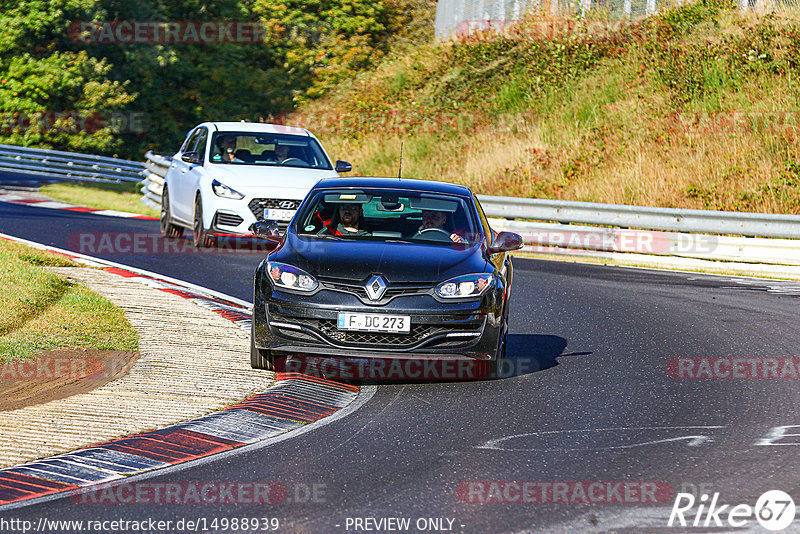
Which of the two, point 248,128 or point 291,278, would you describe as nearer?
point 291,278

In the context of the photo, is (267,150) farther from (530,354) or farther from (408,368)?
(408,368)

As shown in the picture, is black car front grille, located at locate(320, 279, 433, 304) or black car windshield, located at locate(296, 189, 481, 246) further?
black car windshield, located at locate(296, 189, 481, 246)

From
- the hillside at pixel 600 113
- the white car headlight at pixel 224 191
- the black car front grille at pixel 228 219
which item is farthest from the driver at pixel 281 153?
the hillside at pixel 600 113

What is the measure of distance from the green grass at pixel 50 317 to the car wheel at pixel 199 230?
13.1 ft

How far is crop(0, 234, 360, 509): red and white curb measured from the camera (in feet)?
20.1

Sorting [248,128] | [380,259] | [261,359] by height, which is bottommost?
[261,359]

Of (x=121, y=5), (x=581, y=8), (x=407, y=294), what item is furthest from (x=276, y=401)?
(x=121, y=5)

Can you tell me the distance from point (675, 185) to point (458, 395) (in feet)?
51.8

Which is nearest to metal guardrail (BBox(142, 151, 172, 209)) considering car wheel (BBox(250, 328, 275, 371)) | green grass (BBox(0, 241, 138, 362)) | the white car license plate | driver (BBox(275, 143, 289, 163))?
driver (BBox(275, 143, 289, 163))

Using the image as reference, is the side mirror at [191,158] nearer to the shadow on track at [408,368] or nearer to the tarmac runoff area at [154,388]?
the tarmac runoff area at [154,388]

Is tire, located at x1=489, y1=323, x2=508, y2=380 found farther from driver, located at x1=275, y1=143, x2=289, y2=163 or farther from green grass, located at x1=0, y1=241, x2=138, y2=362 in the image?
driver, located at x1=275, y1=143, x2=289, y2=163

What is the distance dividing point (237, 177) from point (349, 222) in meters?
7.08

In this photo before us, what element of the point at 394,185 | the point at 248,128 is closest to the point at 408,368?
the point at 394,185

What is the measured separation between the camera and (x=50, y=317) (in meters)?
10.6
